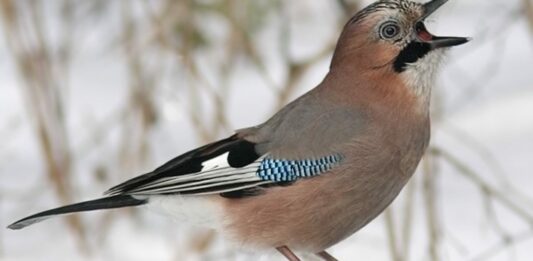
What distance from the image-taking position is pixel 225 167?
3.58 metres

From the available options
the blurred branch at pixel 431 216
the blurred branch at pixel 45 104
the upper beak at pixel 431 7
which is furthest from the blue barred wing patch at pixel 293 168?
the blurred branch at pixel 45 104

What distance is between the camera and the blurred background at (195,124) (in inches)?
216

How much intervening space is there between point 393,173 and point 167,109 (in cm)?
412

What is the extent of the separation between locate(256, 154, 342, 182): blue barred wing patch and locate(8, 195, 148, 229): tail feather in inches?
12.6

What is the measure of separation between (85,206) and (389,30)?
87cm

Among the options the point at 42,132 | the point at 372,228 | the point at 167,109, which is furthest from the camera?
the point at 167,109

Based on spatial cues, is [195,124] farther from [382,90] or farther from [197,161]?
[382,90]

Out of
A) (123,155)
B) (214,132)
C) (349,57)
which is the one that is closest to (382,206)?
(349,57)

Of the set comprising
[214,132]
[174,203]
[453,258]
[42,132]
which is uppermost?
[42,132]

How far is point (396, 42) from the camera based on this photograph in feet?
11.4

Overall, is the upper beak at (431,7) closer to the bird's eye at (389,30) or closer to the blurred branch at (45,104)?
the bird's eye at (389,30)

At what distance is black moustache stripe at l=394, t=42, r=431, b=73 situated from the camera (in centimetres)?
347

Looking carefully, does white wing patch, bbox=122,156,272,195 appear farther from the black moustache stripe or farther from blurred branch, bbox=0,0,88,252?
blurred branch, bbox=0,0,88,252

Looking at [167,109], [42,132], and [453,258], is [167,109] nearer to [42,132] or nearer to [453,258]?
[42,132]
